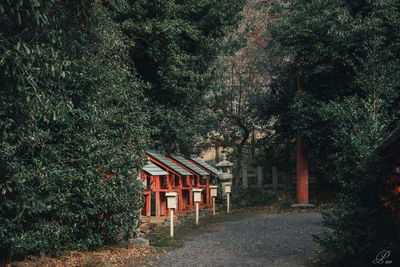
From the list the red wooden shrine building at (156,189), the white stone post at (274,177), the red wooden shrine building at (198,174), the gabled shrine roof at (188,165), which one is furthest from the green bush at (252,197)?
the red wooden shrine building at (156,189)

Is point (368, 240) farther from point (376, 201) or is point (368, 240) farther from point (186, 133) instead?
point (186, 133)

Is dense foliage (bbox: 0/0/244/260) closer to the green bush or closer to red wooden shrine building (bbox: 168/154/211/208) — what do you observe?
red wooden shrine building (bbox: 168/154/211/208)

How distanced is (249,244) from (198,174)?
7.00 meters

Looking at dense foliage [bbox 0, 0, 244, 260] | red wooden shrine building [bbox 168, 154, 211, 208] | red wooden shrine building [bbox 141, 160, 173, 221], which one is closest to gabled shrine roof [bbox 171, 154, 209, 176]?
red wooden shrine building [bbox 168, 154, 211, 208]

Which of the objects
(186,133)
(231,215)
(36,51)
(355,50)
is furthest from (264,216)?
(36,51)

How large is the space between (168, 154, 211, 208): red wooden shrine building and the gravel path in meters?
3.32

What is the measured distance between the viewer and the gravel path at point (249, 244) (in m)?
7.82

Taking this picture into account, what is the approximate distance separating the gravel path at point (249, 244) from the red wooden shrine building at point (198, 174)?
131 inches

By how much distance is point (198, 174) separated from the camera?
16.5m

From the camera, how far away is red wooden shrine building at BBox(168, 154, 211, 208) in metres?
16.4

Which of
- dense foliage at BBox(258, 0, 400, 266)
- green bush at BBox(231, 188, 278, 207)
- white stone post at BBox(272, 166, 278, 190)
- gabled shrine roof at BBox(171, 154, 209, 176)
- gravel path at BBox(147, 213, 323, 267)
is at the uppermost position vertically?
dense foliage at BBox(258, 0, 400, 266)

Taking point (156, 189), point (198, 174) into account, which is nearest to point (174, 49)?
point (156, 189)

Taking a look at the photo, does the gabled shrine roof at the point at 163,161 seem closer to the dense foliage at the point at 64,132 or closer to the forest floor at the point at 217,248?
the forest floor at the point at 217,248

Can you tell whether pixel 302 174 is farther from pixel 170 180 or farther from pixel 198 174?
pixel 170 180
